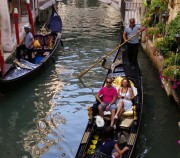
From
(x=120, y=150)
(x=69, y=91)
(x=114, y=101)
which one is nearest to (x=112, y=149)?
(x=120, y=150)

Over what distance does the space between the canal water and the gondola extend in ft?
0.93

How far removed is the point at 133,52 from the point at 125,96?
6.65 feet

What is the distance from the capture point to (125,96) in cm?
574

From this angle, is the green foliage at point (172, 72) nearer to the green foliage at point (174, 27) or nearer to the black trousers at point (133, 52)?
the green foliage at point (174, 27)

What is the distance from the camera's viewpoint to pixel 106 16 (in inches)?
621

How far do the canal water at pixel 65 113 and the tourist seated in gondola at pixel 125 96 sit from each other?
676 millimetres

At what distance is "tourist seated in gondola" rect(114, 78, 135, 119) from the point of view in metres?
5.49

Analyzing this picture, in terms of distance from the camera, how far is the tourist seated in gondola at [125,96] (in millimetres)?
5492

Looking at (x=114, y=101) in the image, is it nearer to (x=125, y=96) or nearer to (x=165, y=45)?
(x=125, y=96)

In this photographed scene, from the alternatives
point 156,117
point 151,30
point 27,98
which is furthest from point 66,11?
point 156,117

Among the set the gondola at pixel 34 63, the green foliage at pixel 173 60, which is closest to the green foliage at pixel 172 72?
the green foliage at pixel 173 60

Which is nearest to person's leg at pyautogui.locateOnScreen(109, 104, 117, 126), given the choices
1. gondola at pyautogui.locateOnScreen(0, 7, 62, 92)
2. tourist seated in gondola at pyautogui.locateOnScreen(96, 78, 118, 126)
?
tourist seated in gondola at pyautogui.locateOnScreen(96, 78, 118, 126)

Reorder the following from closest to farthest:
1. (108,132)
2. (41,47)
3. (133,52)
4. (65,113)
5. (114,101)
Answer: (108,132)
(114,101)
(65,113)
(133,52)
(41,47)

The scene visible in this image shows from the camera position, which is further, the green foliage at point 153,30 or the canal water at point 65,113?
the green foliage at point 153,30
